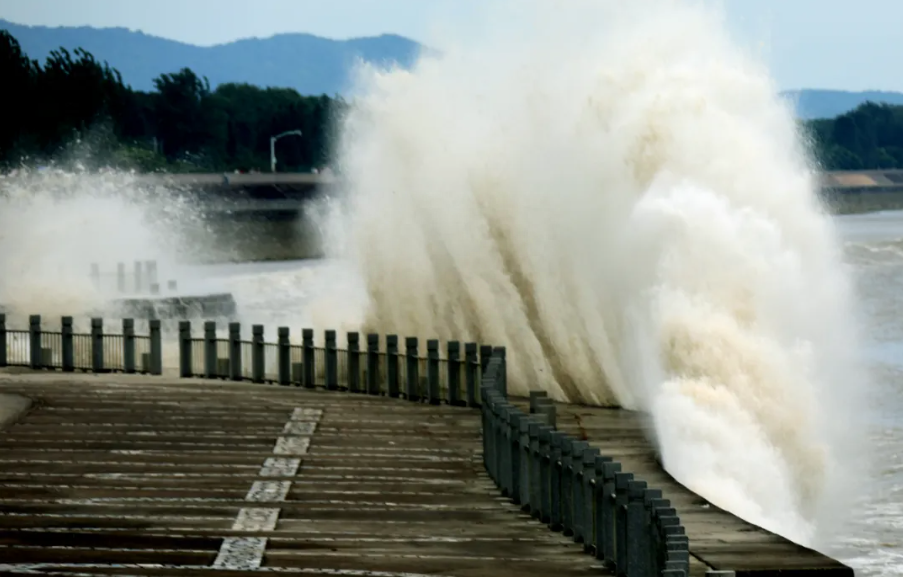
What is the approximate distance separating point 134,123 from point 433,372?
533ft

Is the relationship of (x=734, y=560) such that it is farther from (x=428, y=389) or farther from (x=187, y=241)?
(x=187, y=241)

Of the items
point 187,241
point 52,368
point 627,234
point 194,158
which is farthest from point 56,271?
point 194,158

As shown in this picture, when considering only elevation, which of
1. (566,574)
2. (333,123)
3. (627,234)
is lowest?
(566,574)

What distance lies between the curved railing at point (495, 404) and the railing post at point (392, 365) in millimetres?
13

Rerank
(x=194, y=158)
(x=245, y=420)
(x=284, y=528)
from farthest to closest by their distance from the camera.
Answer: (x=194, y=158) → (x=245, y=420) → (x=284, y=528)

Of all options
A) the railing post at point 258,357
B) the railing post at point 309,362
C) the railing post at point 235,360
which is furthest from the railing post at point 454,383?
the railing post at point 235,360

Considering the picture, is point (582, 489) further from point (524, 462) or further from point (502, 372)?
point (502, 372)

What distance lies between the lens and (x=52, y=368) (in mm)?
30484

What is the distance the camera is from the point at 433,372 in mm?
25156

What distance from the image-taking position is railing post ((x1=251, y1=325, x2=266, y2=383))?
2828cm

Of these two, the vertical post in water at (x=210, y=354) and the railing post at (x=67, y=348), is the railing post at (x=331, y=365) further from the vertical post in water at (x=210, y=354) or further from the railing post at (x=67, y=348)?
the railing post at (x=67, y=348)

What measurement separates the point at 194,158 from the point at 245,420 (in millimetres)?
158886

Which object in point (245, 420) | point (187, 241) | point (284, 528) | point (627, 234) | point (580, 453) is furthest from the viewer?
point (187, 241)

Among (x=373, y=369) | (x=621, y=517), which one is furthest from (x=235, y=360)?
(x=621, y=517)
